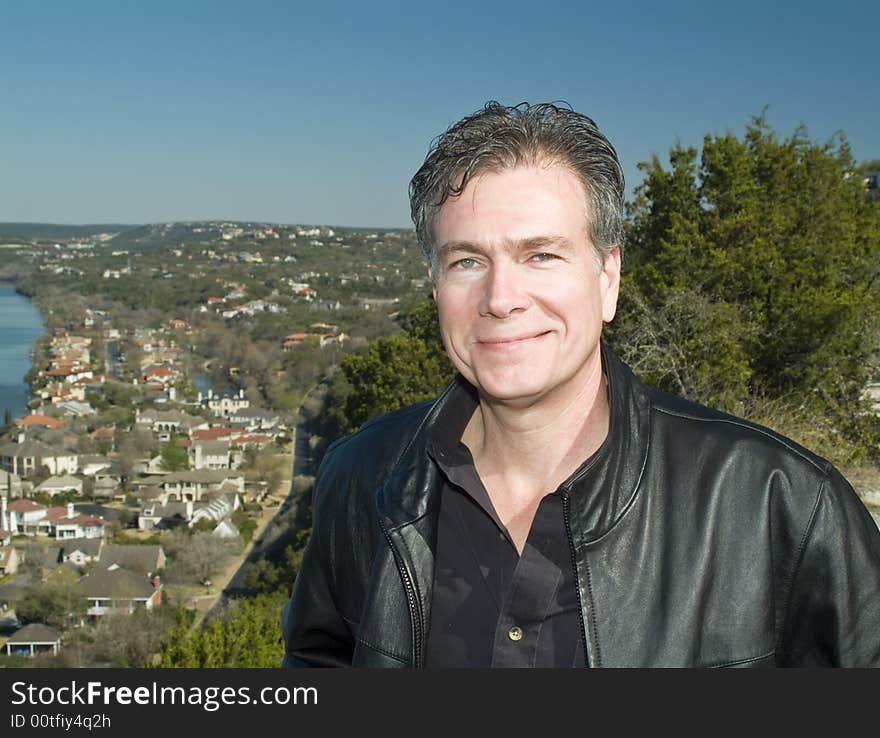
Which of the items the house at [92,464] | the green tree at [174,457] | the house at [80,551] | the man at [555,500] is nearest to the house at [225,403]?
the green tree at [174,457]

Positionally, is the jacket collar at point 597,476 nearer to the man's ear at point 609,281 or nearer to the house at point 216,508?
the man's ear at point 609,281

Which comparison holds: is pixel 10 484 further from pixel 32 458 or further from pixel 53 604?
pixel 53 604

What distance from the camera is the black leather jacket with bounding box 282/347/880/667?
1.00 meters

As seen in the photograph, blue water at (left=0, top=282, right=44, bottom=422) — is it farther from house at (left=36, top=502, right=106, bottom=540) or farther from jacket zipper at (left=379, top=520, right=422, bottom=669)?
jacket zipper at (left=379, top=520, right=422, bottom=669)

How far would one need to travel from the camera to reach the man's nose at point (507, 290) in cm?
112

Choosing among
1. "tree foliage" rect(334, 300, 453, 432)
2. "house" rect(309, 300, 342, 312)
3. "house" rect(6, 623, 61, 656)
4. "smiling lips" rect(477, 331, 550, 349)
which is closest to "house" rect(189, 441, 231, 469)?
"house" rect(6, 623, 61, 656)

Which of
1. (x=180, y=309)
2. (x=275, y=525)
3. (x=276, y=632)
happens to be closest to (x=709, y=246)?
(x=276, y=632)

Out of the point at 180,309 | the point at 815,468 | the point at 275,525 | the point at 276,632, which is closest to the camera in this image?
the point at 815,468

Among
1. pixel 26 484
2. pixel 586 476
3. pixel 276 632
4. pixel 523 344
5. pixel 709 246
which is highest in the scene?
pixel 709 246

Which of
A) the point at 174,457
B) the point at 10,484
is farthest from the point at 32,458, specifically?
the point at 174,457

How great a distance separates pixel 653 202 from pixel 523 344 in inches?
447

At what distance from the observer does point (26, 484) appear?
1328 inches

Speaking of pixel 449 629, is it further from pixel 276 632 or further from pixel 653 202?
pixel 653 202

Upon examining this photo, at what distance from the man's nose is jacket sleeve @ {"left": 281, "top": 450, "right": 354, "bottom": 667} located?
0.39 m
